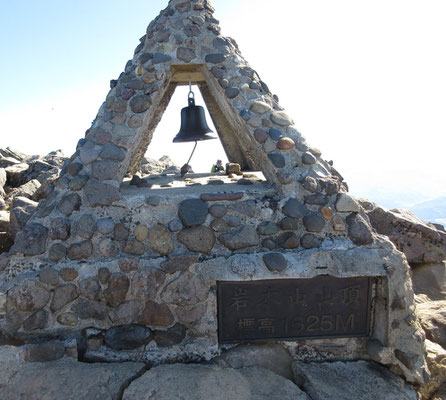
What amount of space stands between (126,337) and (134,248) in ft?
2.54

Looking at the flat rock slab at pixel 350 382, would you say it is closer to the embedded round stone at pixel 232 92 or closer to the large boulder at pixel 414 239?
the embedded round stone at pixel 232 92

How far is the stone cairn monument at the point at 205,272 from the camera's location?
314cm

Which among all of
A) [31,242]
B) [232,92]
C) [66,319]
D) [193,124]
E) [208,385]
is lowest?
[208,385]

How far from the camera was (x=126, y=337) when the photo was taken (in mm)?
3146

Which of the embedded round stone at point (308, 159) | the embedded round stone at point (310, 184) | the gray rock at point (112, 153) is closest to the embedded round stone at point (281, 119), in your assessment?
the embedded round stone at point (308, 159)

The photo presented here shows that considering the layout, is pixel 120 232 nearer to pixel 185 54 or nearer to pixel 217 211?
pixel 217 211

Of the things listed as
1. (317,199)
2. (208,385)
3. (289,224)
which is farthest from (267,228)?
(208,385)

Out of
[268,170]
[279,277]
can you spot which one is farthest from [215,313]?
[268,170]

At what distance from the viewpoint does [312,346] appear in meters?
3.31

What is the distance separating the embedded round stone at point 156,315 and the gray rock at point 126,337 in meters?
0.09

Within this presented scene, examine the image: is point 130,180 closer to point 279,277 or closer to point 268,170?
Answer: point 268,170

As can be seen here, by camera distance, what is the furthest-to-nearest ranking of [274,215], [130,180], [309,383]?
[130,180]
[274,215]
[309,383]

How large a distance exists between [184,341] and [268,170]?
1.84 metres

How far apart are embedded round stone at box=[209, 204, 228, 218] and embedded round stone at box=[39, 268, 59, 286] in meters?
1.47
